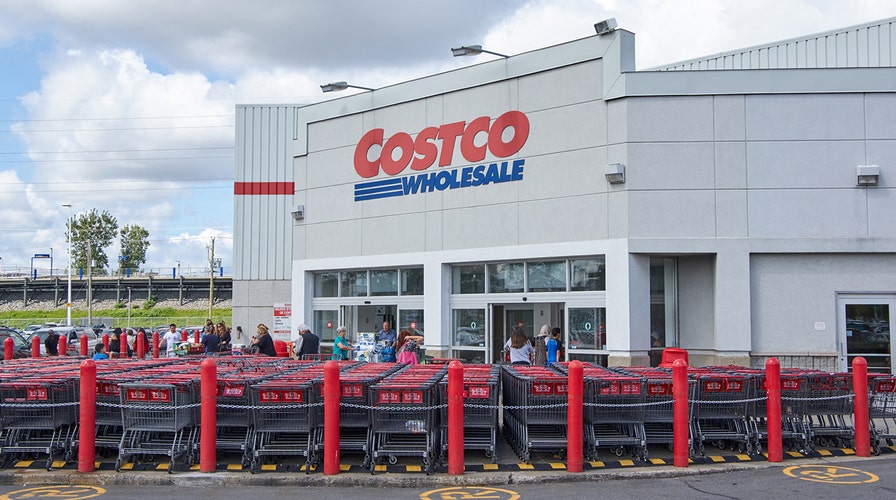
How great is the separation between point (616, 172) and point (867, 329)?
6554mm

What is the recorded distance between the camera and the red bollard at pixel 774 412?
11094mm

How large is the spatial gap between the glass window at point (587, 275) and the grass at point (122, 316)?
5410cm

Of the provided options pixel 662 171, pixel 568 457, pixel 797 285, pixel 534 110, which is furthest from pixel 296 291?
pixel 568 457

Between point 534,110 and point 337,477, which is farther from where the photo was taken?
point 534,110

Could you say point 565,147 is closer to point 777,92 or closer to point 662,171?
point 662,171

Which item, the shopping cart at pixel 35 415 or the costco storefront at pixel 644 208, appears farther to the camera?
the costco storefront at pixel 644 208

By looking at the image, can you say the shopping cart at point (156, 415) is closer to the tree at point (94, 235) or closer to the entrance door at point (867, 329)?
the entrance door at point (867, 329)

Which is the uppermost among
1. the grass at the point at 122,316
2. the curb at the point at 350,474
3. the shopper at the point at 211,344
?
the shopper at the point at 211,344

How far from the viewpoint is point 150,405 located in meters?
10.5

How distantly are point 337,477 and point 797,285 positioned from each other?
12.4 metres

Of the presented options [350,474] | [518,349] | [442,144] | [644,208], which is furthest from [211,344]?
[350,474]

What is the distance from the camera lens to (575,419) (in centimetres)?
1036

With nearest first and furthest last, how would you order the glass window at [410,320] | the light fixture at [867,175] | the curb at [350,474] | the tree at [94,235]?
the curb at [350,474]
the light fixture at [867,175]
the glass window at [410,320]
the tree at [94,235]

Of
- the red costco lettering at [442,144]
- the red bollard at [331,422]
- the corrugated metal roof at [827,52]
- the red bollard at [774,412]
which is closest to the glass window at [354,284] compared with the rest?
the red costco lettering at [442,144]
